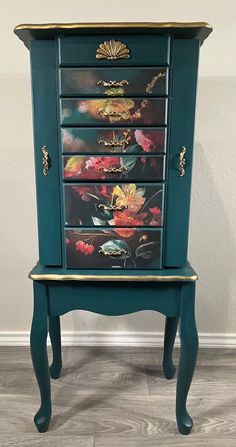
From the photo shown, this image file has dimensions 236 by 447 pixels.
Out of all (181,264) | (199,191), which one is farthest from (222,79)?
(181,264)

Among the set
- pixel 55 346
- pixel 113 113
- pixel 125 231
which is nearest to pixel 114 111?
pixel 113 113

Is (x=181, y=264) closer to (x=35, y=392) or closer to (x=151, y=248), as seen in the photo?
(x=151, y=248)

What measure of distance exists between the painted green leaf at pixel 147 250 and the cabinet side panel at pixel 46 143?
0.78 feet

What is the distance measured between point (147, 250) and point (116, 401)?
2.07ft

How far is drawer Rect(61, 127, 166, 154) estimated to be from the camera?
3.34ft

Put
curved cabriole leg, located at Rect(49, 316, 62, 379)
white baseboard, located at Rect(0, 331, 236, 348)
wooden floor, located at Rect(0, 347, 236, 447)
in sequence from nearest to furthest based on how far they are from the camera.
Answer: wooden floor, located at Rect(0, 347, 236, 447), curved cabriole leg, located at Rect(49, 316, 62, 379), white baseboard, located at Rect(0, 331, 236, 348)

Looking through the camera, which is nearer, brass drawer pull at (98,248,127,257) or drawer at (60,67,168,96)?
drawer at (60,67,168,96)

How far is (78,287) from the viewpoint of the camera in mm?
1103

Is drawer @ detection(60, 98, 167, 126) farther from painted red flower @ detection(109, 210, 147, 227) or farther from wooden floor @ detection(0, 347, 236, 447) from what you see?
wooden floor @ detection(0, 347, 236, 447)

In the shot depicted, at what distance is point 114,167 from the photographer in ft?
3.42

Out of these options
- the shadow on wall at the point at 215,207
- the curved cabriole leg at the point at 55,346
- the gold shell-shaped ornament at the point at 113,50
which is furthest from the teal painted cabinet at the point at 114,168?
the shadow on wall at the point at 215,207

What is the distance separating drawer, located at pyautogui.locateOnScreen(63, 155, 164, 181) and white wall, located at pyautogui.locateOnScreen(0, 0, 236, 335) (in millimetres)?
567

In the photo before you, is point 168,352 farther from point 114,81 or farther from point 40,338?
point 114,81

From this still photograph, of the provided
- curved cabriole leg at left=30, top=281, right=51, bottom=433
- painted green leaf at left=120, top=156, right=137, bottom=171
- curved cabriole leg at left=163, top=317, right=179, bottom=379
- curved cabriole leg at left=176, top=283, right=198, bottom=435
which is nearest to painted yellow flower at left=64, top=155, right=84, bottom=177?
painted green leaf at left=120, top=156, right=137, bottom=171
